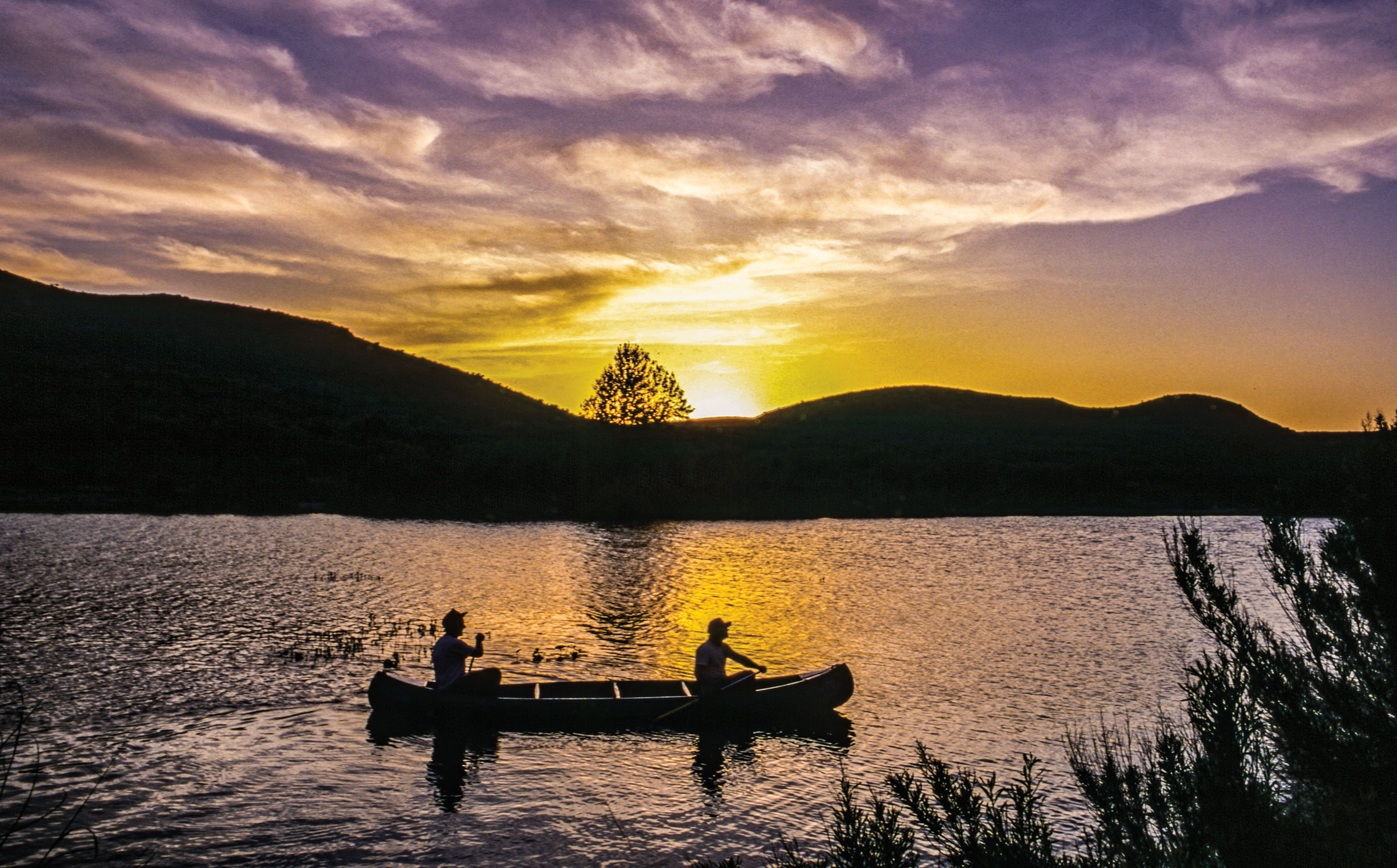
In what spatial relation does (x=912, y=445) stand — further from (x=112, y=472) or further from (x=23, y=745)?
(x=23, y=745)

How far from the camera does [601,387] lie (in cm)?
11612

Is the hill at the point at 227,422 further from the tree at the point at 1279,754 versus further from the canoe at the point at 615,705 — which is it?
the tree at the point at 1279,754

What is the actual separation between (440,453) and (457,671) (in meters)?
61.3

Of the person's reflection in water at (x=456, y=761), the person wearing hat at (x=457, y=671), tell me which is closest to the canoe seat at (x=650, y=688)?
the person wearing hat at (x=457, y=671)

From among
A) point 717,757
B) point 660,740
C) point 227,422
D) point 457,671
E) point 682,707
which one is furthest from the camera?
point 227,422

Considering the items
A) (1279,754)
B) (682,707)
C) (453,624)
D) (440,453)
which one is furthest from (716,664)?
(440,453)

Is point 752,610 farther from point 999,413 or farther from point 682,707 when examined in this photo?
point 999,413

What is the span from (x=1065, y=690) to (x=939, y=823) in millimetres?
16732

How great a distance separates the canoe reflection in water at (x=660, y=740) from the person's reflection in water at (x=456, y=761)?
1cm

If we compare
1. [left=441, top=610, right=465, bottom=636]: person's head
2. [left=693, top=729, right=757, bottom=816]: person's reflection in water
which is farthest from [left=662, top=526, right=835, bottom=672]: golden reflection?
[left=441, top=610, right=465, bottom=636]: person's head

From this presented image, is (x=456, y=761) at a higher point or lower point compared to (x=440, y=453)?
lower

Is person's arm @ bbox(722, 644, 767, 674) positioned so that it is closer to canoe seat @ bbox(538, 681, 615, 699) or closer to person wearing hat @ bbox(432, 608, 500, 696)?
canoe seat @ bbox(538, 681, 615, 699)

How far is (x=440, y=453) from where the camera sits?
77.6m

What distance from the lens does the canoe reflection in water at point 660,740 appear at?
16547mm
